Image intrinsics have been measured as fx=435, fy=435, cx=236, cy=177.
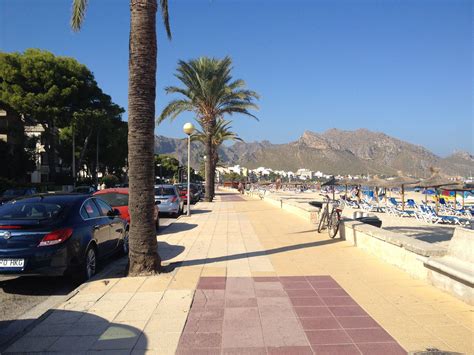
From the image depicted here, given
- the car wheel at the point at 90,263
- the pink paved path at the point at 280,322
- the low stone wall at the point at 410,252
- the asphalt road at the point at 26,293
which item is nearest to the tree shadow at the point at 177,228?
the car wheel at the point at 90,263

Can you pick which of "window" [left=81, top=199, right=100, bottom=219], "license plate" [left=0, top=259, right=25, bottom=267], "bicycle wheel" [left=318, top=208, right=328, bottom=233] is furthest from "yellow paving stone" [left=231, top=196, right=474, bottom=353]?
"license plate" [left=0, top=259, right=25, bottom=267]

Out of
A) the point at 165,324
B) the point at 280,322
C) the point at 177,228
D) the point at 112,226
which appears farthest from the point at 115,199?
the point at 280,322

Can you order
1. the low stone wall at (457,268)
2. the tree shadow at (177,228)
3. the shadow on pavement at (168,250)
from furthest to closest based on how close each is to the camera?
the tree shadow at (177,228), the shadow on pavement at (168,250), the low stone wall at (457,268)

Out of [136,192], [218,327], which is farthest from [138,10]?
[218,327]

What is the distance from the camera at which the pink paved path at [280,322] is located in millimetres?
4016

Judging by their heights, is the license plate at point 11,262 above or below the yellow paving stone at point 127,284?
above

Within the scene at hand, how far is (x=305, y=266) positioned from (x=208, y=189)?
2551 cm

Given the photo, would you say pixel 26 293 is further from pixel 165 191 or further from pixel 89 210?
pixel 165 191

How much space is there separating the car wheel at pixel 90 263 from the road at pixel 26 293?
0.26m

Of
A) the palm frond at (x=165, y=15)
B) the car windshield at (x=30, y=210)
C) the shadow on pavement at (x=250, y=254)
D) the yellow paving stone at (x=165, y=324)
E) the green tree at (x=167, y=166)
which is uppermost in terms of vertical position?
the palm frond at (x=165, y=15)

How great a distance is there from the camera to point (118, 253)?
9.45 metres

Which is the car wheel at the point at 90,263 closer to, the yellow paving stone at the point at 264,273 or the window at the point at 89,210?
the window at the point at 89,210

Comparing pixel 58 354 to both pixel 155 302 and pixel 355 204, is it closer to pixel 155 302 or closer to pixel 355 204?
pixel 155 302

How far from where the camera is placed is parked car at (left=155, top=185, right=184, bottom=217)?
1842 centimetres
